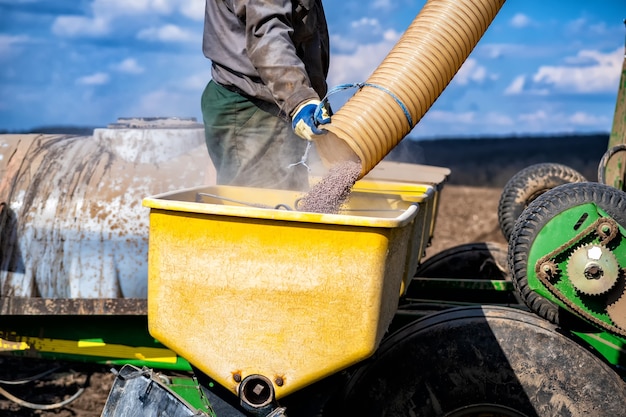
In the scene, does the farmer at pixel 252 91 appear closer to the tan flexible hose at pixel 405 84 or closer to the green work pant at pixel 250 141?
the green work pant at pixel 250 141

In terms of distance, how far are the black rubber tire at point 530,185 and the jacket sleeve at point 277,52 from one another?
1.70 m

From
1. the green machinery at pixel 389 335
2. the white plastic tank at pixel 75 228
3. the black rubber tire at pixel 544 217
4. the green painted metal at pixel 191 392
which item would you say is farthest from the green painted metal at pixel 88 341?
the black rubber tire at pixel 544 217

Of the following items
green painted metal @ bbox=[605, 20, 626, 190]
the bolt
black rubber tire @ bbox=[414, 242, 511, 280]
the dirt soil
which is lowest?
the dirt soil

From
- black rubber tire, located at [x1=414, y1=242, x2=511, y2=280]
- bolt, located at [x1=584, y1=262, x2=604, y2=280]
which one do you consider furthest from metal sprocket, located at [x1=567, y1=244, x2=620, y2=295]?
black rubber tire, located at [x1=414, y1=242, x2=511, y2=280]

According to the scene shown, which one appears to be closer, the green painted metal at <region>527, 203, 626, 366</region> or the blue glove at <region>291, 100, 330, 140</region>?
the green painted metal at <region>527, 203, 626, 366</region>

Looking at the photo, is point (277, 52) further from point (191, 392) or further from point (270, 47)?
point (191, 392)

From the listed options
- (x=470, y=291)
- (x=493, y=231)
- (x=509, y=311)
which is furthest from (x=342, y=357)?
(x=493, y=231)

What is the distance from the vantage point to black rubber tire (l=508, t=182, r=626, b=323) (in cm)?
254

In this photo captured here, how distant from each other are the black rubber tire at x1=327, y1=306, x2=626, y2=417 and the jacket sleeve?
3.27ft

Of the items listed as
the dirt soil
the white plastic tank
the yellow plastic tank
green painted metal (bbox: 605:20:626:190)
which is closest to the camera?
the yellow plastic tank

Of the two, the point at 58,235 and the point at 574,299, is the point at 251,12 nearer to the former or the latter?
the point at 58,235

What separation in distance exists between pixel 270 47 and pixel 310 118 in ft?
1.15

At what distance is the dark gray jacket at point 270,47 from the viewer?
9.12 ft

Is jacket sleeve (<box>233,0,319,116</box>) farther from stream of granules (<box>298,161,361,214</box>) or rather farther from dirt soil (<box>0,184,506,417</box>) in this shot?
dirt soil (<box>0,184,506,417</box>)
